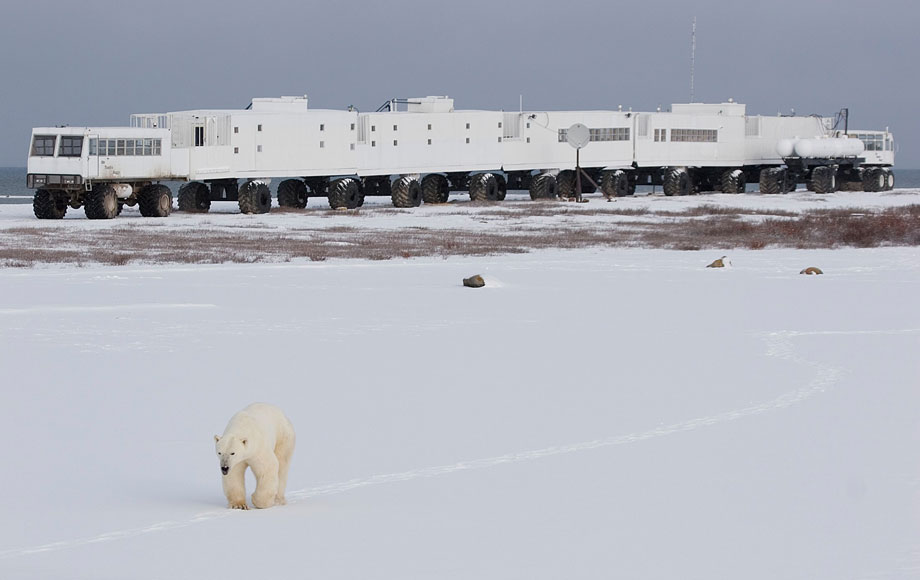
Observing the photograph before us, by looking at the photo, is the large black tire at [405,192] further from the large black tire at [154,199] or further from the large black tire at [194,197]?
the large black tire at [154,199]

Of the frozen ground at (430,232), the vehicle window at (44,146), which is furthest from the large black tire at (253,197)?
the vehicle window at (44,146)

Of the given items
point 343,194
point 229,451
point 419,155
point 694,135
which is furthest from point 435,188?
point 229,451

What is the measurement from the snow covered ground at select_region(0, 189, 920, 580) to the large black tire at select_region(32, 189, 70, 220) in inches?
850

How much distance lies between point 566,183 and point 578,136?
9.07ft

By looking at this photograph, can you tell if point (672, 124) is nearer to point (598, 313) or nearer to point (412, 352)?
point (598, 313)

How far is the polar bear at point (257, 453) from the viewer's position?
8.06 m

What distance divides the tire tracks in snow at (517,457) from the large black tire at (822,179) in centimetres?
5388

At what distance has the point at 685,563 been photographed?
7379 millimetres

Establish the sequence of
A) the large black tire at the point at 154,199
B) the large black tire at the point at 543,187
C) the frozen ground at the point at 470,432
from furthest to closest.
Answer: the large black tire at the point at 543,187 < the large black tire at the point at 154,199 < the frozen ground at the point at 470,432

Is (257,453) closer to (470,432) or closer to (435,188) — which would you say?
(470,432)

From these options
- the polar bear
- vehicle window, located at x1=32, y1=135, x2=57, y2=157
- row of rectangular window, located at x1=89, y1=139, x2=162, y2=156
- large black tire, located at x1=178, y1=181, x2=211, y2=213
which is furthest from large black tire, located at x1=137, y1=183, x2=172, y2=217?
the polar bear

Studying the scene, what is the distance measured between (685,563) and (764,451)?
9.67ft

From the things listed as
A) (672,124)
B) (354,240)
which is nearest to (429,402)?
(354,240)

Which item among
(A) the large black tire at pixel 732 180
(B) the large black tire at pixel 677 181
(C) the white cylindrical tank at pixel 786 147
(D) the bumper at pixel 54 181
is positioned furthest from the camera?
(A) the large black tire at pixel 732 180
